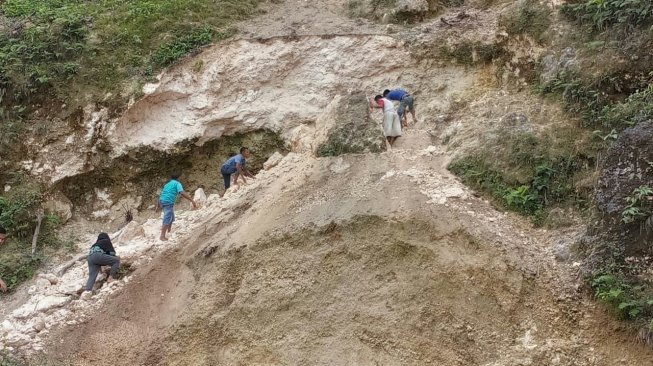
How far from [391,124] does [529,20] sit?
3.99 meters

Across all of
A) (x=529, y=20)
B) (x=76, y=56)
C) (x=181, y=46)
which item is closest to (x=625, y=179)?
(x=529, y=20)

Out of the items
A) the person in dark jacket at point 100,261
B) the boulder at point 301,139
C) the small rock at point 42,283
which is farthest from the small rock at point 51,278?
the boulder at point 301,139

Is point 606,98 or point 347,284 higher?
point 606,98

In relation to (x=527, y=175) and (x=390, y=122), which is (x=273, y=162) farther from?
(x=527, y=175)

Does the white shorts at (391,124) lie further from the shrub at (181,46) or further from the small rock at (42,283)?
the small rock at (42,283)

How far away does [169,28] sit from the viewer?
1750 centimetres

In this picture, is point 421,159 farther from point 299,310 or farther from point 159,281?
point 159,281

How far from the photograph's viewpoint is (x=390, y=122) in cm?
1345

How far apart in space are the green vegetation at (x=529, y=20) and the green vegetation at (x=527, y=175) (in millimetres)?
3499

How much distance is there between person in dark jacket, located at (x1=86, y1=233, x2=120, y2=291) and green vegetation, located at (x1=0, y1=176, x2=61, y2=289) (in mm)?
2881

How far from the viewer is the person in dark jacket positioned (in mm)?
11695

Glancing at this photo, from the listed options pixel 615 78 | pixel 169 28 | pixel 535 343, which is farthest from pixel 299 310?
pixel 169 28

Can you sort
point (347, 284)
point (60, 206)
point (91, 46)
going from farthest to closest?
point (91, 46) → point (60, 206) → point (347, 284)

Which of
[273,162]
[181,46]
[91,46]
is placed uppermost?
[91,46]
